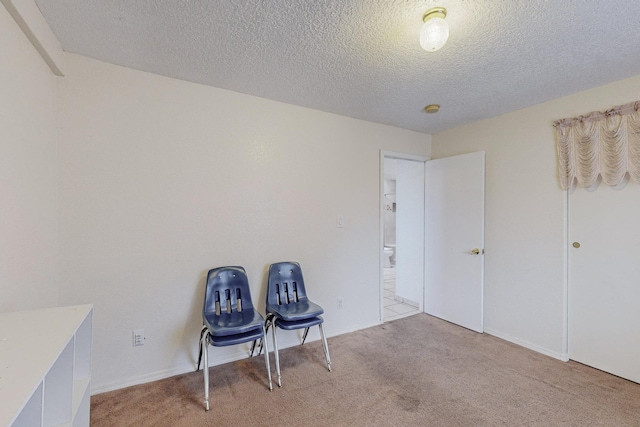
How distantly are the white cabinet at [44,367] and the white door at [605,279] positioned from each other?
11.3 ft

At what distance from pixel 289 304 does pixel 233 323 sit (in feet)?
1.92

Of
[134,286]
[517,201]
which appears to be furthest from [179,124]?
[517,201]

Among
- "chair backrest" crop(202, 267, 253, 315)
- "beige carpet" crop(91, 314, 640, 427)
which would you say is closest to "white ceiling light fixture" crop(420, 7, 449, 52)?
"chair backrest" crop(202, 267, 253, 315)

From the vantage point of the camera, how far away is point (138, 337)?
214 centimetres

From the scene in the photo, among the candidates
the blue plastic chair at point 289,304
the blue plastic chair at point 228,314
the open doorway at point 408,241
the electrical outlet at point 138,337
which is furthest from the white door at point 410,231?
the electrical outlet at point 138,337

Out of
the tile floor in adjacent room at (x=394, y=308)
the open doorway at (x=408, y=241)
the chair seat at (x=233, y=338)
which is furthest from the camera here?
the open doorway at (x=408, y=241)

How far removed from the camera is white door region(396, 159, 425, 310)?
3863 millimetres

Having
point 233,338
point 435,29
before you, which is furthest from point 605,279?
point 233,338

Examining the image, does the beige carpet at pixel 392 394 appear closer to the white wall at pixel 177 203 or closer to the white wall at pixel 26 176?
the white wall at pixel 177 203

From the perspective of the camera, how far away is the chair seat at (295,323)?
2281 millimetres

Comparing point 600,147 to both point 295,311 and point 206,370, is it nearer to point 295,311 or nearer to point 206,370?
point 295,311

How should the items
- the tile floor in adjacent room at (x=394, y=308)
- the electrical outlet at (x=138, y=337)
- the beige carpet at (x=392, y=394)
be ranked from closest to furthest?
the beige carpet at (x=392, y=394) → the electrical outlet at (x=138, y=337) → the tile floor in adjacent room at (x=394, y=308)

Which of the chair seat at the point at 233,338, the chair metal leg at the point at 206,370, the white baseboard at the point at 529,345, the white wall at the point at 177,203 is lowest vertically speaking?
the white baseboard at the point at 529,345

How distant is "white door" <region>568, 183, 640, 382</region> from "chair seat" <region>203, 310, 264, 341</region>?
2.71 metres
